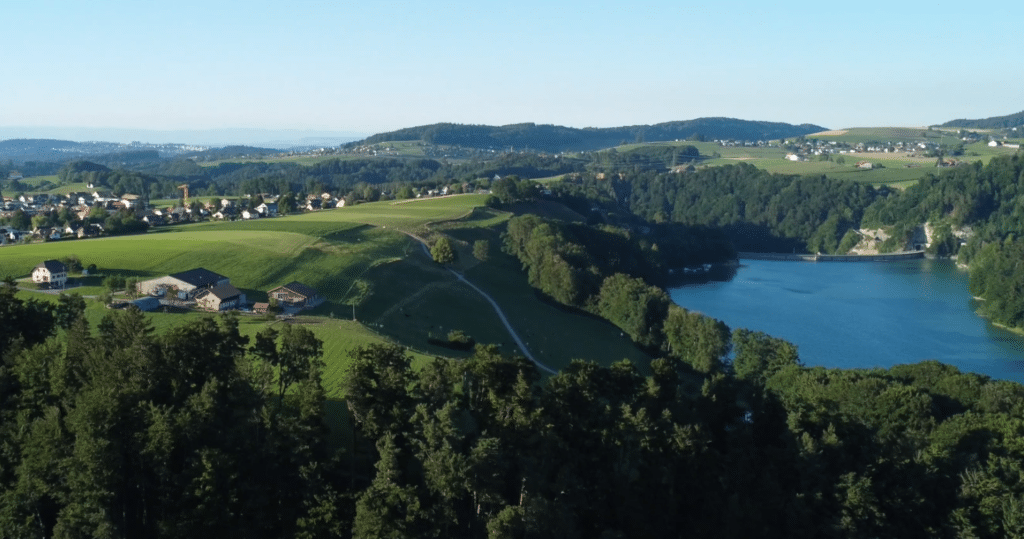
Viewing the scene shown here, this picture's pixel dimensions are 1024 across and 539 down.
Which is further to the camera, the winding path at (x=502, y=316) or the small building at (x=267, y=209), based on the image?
the small building at (x=267, y=209)

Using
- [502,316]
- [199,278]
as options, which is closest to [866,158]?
[502,316]

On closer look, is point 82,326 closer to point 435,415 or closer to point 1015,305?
point 435,415

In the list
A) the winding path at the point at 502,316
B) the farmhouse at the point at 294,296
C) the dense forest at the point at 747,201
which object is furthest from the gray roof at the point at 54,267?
the dense forest at the point at 747,201

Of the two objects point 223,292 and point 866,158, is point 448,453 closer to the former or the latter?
point 223,292

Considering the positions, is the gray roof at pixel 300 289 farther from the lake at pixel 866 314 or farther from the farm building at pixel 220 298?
the lake at pixel 866 314

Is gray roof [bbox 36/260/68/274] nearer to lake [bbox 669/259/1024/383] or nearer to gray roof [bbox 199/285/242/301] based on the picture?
gray roof [bbox 199/285/242/301]
